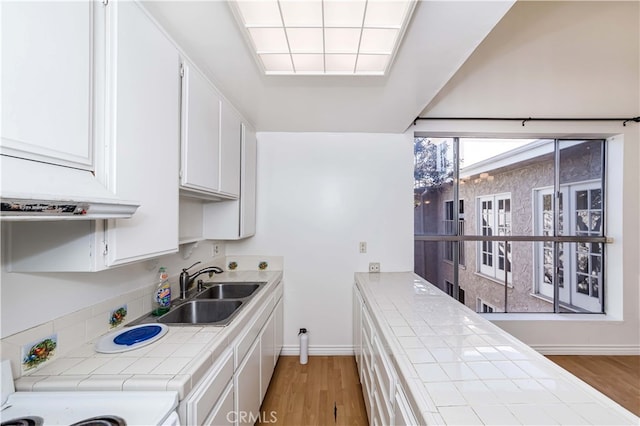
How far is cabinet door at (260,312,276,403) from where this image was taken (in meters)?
1.79

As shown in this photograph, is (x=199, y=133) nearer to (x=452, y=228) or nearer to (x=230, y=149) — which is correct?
(x=230, y=149)

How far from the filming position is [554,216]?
2820 mm

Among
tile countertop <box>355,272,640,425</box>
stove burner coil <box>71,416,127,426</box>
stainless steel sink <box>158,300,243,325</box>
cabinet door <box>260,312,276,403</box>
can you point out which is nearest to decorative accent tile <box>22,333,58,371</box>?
stove burner coil <box>71,416,127,426</box>

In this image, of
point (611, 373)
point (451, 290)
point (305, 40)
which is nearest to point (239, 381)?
point (305, 40)

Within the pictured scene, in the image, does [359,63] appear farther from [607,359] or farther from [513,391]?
[607,359]

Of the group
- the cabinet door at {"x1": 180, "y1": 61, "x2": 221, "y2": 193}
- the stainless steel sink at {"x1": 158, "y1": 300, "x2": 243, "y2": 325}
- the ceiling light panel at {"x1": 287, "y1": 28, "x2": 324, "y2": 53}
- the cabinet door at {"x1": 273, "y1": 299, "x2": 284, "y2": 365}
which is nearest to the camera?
the ceiling light panel at {"x1": 287, "y1": 28, "x2": 324, "y2": 53}

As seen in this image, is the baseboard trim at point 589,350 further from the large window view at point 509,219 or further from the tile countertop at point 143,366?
the tile countertop at point 143,366

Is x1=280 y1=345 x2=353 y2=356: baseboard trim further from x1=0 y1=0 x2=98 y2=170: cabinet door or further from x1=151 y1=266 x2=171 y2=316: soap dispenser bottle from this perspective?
x1=0 y1=0 x2=98 y2=170: cabinet door

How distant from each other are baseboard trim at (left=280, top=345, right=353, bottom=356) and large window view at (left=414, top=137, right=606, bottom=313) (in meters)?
1.20

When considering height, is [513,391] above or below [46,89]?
below

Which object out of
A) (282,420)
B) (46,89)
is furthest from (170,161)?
(282,420)

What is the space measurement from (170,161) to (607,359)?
4443mm

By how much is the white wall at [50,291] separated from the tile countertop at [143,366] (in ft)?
0.62

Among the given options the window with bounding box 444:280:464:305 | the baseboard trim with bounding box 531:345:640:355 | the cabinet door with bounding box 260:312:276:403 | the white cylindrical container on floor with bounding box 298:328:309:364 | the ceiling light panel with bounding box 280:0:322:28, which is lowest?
the baseboard trim with bounding box 531:345:640:355
